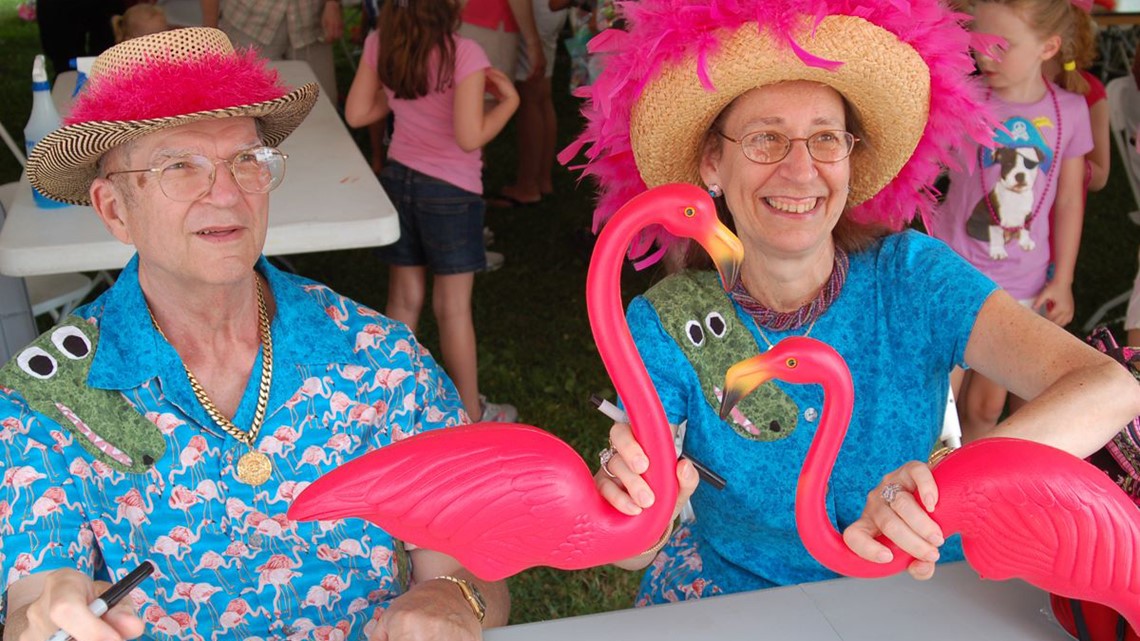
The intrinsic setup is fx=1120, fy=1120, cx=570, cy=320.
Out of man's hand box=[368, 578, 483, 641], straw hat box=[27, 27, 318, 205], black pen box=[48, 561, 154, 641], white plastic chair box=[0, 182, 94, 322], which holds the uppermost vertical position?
straw hat box=[27, 27, 318, 205]

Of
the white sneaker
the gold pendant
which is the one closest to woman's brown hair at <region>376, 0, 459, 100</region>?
the white sneaker

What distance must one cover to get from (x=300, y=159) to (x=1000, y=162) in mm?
1936

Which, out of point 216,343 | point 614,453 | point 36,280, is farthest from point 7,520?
point 36,280

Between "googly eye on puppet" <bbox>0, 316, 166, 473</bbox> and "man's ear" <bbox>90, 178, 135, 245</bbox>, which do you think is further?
"man's ear" <bbox>90, 178, 135, 245</bbox>

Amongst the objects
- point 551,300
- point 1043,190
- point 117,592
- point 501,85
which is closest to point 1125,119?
point 1043,190

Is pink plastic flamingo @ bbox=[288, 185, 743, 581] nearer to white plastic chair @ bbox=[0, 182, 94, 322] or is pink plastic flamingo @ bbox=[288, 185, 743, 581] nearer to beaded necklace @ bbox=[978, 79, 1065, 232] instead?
beaded necklace @ bbox=[978, 79, 1065, 232]

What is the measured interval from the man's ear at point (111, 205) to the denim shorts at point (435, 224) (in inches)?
73.3

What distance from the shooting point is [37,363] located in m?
1.67

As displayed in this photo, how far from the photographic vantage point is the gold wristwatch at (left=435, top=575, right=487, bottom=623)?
5.36 ft

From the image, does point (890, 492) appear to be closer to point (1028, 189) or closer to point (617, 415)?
point (617, 415)

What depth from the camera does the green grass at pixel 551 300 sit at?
3.07 meters

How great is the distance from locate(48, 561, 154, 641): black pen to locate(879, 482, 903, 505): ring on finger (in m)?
0.84

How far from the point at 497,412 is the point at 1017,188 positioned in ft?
5.90

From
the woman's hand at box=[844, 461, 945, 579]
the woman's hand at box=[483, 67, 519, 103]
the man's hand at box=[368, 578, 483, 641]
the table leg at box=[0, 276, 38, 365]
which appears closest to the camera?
the woman's hand at box=[844, 461, 945, 579]
